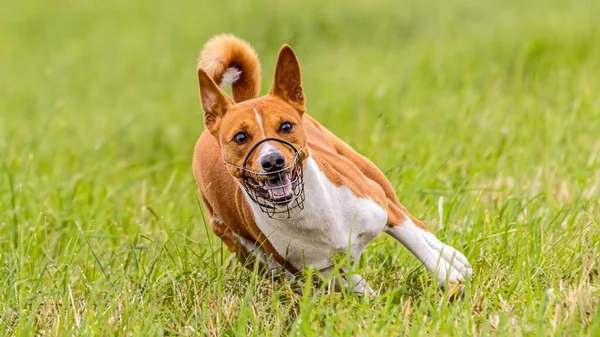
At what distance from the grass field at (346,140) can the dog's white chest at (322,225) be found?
0.47 feet

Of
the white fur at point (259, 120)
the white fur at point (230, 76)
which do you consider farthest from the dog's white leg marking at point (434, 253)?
the white fur at point (230, 76)

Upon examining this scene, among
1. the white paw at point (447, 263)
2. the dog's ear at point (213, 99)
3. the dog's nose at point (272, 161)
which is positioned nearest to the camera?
the dog's nose at point (272, 161)

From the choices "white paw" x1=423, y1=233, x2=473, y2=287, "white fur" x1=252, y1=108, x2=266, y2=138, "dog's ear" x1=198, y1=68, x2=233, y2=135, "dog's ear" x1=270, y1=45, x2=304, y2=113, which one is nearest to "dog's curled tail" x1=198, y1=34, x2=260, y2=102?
"dog's ear" x1=198, y1=68, x2=233, y2=135

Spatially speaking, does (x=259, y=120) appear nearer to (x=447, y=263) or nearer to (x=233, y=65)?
(x=233, y=65)

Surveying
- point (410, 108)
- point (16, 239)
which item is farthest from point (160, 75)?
point (16, 239)

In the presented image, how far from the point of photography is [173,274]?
4.02 metres

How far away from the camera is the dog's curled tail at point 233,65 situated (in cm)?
398

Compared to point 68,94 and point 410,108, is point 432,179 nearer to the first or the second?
point 410,108

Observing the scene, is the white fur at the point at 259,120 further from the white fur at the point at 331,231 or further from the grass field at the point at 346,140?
the grass field at the point at 346,140

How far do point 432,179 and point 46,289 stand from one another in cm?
199

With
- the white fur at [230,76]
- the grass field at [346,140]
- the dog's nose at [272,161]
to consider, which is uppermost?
the white fur at [230,76]

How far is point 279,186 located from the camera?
3342mm

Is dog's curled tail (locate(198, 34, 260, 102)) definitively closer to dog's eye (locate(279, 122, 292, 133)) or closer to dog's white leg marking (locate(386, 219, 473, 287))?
dog's eye (locate(279, 122, 292, 133))

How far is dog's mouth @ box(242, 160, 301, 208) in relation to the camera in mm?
3328
